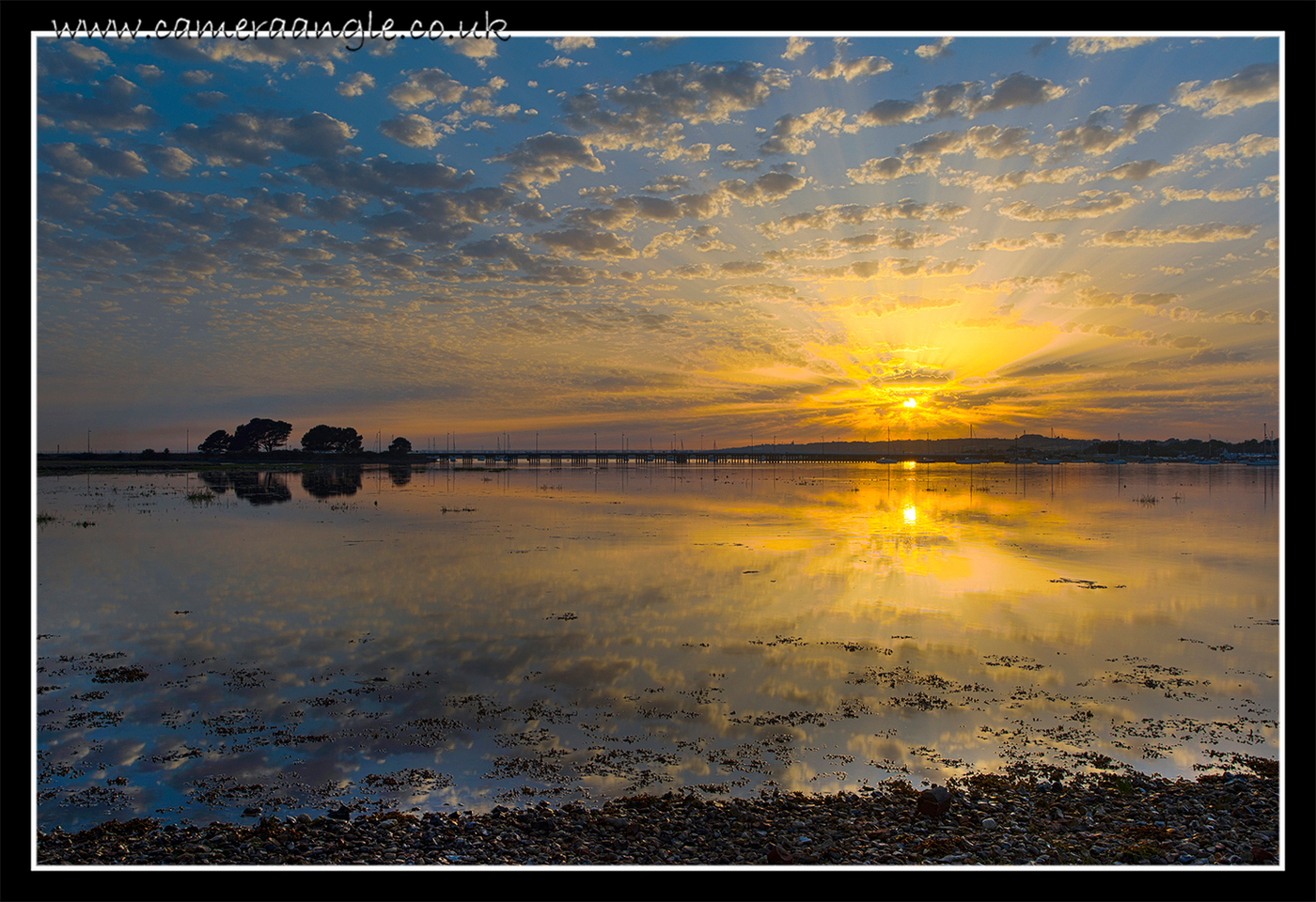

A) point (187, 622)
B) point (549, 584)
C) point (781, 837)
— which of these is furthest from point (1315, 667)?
point (187, 622)

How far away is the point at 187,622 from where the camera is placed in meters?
17.6

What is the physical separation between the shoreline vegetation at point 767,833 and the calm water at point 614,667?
617 millimetres

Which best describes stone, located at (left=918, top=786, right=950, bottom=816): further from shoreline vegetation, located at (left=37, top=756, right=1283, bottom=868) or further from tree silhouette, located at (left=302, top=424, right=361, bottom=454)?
tree silhouette, located at (left=302, top=424, right=361, bottom=454)

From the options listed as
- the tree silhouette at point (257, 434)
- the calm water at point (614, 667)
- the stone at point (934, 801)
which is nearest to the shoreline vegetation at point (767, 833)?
the stone at point (934, 801)

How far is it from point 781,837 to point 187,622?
16962 millimetres

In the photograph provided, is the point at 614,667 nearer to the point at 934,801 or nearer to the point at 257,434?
the point at 934,801

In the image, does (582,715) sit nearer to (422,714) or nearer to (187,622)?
(422,714)

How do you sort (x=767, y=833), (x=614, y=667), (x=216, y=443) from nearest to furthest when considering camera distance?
(x=767, y=833) → (x=614, y=667) → (x=216, y=443)

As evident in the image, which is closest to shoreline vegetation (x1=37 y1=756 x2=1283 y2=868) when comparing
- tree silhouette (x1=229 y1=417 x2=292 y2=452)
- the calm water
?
the calm water

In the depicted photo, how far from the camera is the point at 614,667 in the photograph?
14164mm

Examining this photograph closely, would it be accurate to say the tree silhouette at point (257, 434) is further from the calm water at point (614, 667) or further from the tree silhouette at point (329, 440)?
the calm water at point (614, 667)

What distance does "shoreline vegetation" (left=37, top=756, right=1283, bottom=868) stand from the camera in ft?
24.1

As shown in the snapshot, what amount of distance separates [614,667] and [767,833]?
6.71 meters

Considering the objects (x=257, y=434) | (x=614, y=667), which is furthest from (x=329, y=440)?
(x=614, y=667)
